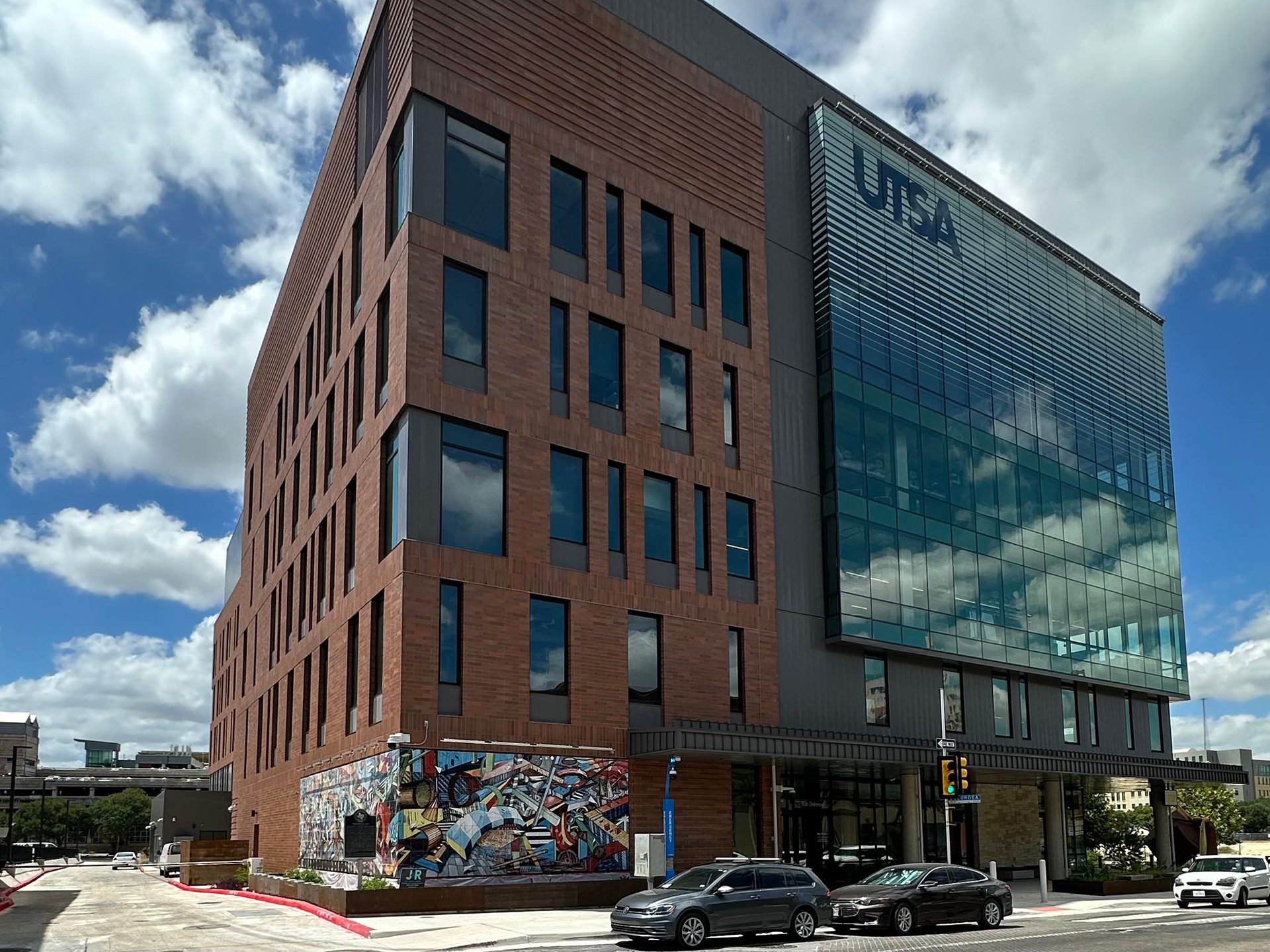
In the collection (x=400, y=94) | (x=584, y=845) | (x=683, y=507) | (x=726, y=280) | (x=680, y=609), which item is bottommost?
(x=584, y=845)

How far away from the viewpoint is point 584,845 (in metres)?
33.0

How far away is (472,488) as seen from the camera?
3366 centimetres

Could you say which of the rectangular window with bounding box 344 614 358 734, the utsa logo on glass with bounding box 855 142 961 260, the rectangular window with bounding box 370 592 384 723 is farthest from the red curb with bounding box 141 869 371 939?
A: the utsa logo on glass with bounding box 855 142 961 260

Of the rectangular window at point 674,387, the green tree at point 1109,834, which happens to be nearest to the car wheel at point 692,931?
the rectangular window at point 674,387

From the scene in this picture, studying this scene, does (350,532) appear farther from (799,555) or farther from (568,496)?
(799,555)

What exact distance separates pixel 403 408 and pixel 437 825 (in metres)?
10.9

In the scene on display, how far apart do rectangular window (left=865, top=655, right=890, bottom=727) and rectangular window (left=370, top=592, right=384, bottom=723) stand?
17410mm

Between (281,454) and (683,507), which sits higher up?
(281,454)

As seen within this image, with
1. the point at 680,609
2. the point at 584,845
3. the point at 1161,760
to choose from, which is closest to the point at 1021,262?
the point at 1161,760

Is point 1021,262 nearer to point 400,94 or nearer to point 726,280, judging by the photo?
point 726,280

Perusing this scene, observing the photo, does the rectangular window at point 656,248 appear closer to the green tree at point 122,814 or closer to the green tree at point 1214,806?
the green tree at point 1214,806

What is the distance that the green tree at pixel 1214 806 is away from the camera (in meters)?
97.5

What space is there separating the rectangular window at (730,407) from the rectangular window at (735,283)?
1.96 meters

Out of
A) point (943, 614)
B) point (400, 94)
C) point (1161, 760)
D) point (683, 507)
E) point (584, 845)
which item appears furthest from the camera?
point (1161, 760)
